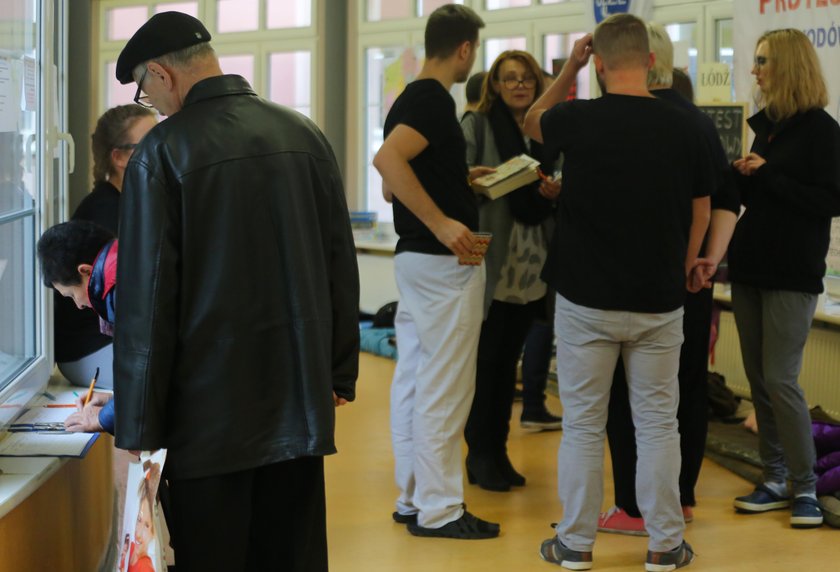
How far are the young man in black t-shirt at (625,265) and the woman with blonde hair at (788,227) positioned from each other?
523 mm

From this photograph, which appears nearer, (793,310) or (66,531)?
(66,531)

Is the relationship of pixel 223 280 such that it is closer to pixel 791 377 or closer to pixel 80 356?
pixel 80 356

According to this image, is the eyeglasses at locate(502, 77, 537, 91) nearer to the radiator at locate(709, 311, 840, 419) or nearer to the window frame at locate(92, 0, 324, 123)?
the radiator at locate(709, 311, 840, 419)

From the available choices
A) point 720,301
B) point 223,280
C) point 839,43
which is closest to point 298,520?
point 223,280

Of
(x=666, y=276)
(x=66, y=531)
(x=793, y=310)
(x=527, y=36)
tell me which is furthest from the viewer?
(x=527, y=36)

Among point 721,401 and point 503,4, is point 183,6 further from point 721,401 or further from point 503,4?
point 721,401

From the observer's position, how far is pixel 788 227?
359 centimetres

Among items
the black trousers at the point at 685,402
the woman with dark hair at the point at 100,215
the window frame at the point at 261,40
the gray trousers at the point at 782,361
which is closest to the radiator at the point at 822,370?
the gray trousers at the point at 782,361

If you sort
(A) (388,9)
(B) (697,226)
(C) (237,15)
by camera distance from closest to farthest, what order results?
(B) (697,226)
(A) (388,9)
(C) (237,15)

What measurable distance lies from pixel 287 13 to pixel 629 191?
666cm

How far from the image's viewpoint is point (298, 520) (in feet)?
7.21

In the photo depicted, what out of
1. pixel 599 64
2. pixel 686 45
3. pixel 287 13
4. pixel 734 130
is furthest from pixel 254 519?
pixel 287 13

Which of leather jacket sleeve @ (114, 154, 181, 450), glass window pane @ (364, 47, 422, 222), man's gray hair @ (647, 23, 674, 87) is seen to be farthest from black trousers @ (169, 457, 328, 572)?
glass window pane @ (364, 47, 422, 222)

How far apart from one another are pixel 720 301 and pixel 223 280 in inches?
170
